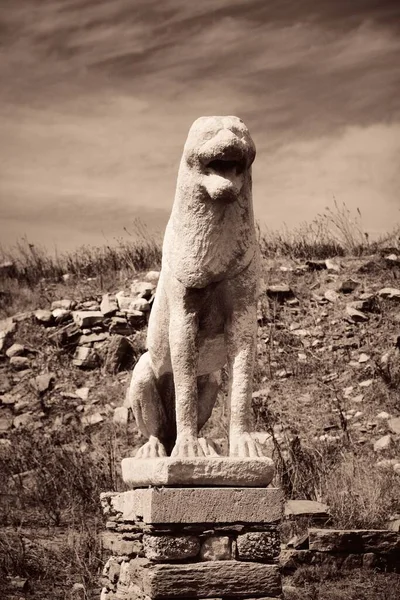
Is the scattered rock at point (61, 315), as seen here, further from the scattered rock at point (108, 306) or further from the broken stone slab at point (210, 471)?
the broken stone slab at point (210, 471)

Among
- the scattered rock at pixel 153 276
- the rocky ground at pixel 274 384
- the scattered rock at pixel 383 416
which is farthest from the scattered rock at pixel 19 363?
the scattered rock at pixel 383 416

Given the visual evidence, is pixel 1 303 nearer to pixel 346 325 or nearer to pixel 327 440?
pixel 346 325

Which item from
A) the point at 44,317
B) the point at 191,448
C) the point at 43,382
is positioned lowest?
the point at 191,448

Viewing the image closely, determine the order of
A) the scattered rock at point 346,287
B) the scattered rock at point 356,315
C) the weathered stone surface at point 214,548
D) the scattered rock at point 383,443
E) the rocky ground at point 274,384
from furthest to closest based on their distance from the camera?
the scattered rock at point 346,287, the scattered rock at point 356,315, the scattered rock at point 383,443, the rocky ground at point 274,384, the weathered stone surface at point 214,548

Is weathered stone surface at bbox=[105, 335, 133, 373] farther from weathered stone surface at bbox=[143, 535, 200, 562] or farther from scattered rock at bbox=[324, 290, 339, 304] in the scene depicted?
weathered stone surface at bbox=[143, 535, 200, 562]

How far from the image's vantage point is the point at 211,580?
505 cm

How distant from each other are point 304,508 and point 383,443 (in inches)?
87.5

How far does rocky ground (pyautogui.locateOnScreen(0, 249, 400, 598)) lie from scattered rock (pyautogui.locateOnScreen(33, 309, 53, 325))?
2 cm

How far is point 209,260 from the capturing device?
533 cm

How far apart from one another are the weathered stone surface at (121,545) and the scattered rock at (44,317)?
799cm

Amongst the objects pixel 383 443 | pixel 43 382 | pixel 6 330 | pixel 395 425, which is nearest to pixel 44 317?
pixel 6 330

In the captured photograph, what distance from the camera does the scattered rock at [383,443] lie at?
10.5 m

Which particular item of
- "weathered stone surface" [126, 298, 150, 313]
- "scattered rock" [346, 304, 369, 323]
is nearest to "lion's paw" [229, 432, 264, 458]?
"scattered rock" [346, 304, 369, 323]

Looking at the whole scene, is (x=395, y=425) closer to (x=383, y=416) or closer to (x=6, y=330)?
(x=383, y=416)
